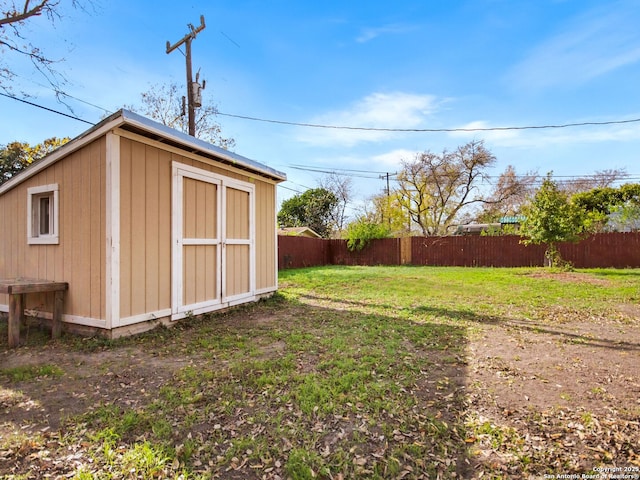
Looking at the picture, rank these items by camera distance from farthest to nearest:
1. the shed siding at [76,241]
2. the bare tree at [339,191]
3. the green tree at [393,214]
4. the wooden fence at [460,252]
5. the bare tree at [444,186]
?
the bare tree at [339,191] → the green tree at [393,214] → the bare tree at [444,186] → the wooden fence at [460,252] → the shed siding at [76,241]

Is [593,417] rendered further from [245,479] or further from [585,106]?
[585,106]

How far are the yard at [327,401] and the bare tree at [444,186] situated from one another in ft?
60.0

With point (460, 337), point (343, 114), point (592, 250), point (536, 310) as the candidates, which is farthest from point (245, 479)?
point (592, 250)

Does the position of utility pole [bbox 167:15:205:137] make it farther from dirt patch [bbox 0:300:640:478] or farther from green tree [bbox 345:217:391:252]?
green tree [bbox 345:217:391:252]

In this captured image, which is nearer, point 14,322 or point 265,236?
point 14,322

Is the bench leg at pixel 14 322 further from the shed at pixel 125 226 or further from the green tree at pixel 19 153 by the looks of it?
the green tree at pixel 19 153

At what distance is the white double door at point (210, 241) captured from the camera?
4.38 meters

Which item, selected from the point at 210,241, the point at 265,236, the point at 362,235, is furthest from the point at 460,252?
the point at 210,241

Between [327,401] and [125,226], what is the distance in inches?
118

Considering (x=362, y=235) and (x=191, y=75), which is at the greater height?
(x=191, y=75)

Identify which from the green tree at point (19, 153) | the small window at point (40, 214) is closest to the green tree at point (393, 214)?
the green tree at point (19, 153)

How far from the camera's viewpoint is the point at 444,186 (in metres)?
21.8

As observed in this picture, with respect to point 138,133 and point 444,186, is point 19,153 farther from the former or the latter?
point 444,186

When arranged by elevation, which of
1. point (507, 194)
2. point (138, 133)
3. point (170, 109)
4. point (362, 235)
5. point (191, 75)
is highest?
point (170, 109)
